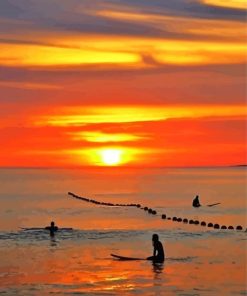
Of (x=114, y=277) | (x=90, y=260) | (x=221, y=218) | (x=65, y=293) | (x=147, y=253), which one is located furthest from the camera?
(x=221, y=218)

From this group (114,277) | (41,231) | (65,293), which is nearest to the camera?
(65,293)

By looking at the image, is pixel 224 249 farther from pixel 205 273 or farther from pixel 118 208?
pixel 118 208

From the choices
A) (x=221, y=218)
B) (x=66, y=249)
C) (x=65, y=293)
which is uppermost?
(x=221, y=218)

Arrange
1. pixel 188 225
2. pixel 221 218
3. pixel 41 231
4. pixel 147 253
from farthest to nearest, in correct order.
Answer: pixel 221 218
pixel 188 225
pixel 41 231
pixel 147 253

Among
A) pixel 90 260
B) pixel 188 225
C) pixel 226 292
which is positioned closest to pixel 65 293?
pixel 226 292

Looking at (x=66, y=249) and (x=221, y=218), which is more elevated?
(x=221, y=218)

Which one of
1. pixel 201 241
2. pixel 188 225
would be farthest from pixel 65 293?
pixel 188 225

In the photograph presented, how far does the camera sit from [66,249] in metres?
44.2

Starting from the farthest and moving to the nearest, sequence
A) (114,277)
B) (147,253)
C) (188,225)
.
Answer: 1. (188,225)
2. (147,253)
3. (114,277)

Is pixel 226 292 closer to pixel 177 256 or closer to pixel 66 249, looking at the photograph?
pixel 177 256

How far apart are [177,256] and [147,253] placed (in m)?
2.51

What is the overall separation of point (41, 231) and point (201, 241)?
46.3 feet

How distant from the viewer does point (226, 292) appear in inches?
1160

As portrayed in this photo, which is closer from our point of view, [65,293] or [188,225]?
[65,293]
